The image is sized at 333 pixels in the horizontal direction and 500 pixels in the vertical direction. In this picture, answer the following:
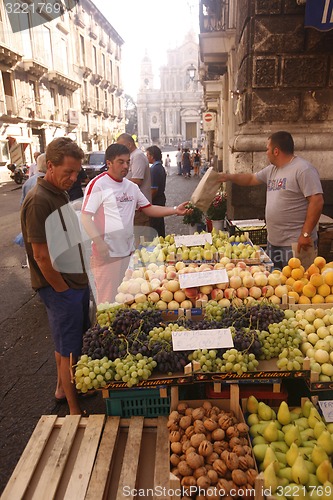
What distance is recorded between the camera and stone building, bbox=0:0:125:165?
26.1m

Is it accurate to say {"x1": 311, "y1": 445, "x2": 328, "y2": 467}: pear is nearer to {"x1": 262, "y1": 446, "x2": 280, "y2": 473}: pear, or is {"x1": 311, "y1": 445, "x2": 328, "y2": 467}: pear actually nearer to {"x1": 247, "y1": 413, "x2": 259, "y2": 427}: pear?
{"x1": 262, "y1": 446, "x2": 280, "y2": 473}: pear

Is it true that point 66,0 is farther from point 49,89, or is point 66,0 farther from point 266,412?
point 266,412

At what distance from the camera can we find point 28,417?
315cm

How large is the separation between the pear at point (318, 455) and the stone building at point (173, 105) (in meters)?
74.4

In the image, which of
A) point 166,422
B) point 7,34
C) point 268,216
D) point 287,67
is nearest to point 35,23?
point 7,34

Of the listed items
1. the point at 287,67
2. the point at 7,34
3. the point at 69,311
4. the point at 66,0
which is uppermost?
the point at 66,0

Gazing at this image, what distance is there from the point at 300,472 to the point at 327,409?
0.59 m

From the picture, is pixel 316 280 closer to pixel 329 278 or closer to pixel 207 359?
pixel 329 278

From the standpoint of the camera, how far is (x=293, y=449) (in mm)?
1897

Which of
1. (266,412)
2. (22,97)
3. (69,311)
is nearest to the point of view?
(266,412)

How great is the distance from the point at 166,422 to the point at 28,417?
1.44 meters

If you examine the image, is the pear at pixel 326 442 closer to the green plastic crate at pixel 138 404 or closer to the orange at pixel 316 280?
the green plastic crate at pixel 138 404

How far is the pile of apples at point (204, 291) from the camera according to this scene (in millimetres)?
3043

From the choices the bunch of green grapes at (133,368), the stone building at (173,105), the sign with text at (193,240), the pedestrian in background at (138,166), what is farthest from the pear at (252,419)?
the stone building at (173,105)
